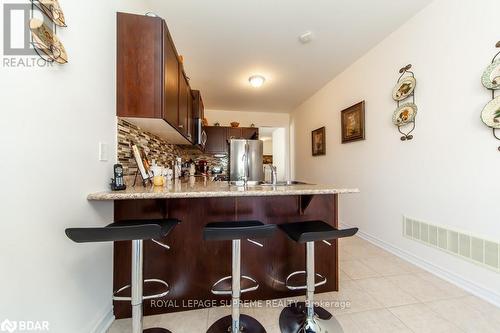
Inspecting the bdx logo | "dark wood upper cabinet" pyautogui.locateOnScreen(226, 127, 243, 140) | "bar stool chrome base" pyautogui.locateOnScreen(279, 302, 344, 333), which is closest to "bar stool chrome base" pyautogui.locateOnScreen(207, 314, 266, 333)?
"bar stool chrome base" pyautogui.locateOnScreen(279, 302, 344, 333)

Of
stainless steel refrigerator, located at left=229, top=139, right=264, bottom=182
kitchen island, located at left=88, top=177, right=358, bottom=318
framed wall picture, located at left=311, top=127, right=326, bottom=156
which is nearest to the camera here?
kitchen island, located at left=88, top=177, right=358, bottom=318

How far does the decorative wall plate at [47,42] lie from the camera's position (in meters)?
0.88

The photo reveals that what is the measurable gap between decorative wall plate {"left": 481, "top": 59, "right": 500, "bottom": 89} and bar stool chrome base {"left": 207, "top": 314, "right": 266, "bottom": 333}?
2434 millimetres

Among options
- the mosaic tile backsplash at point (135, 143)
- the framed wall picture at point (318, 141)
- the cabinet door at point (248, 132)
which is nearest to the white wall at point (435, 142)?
the framed wall picture at point (318, 141)

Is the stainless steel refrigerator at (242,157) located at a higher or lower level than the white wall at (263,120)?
lower

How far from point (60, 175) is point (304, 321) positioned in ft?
5.28

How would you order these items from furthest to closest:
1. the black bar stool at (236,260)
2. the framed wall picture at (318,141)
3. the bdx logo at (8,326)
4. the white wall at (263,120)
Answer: the white wall at (263,120), the framed wall picture at (318,141), the black bar stool at (236,260), the bdx logo at (8,326)

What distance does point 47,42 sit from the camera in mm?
932

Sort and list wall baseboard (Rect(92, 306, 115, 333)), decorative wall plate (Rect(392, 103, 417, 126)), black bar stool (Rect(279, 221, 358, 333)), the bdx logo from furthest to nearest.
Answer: decorative wall plate (Rect(392, 103, 417, 126)) → wall baseboard (Rect(92, 306, 115, 333)) → black bar stool (Rect(279, 221, 358, 333)) → the bdx logo

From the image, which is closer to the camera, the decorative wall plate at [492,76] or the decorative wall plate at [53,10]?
the decorative wall plate at [53,10]

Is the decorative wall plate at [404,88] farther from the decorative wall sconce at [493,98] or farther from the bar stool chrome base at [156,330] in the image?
the bar stool chrome base at [156,330]

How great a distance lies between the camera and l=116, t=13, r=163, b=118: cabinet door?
1.48 meters

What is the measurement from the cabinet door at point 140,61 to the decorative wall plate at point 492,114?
8.17ft

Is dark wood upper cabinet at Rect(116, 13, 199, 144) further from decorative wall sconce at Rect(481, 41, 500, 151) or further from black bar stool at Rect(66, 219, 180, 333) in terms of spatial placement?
decorative wall sconce at Rect(481, 41, 500, 151)
